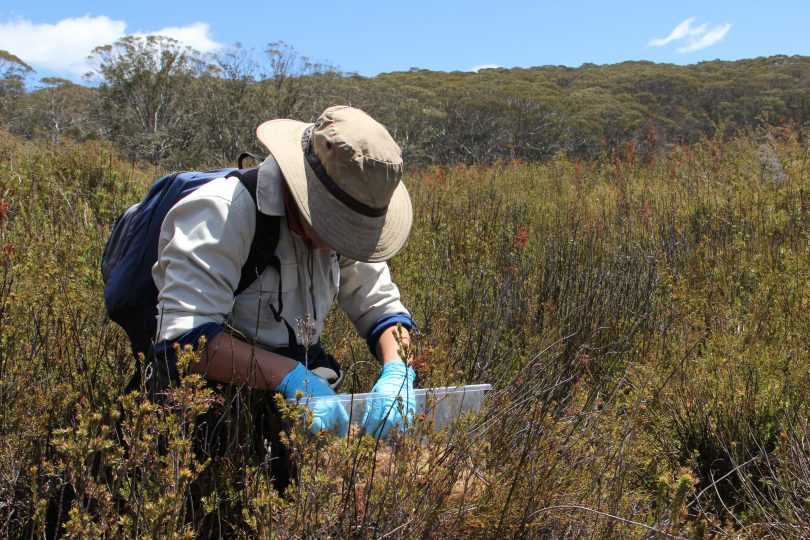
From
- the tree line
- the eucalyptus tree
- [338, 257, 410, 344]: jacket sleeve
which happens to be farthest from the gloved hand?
the eucalyptus tree

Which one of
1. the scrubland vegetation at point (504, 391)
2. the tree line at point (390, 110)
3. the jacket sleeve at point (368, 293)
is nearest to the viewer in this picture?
the scrubland vegetation at point (504, 391)

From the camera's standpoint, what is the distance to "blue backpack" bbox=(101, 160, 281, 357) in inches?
71.2

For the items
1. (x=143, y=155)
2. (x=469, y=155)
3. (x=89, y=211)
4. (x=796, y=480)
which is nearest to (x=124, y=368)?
(x=796, y=480)

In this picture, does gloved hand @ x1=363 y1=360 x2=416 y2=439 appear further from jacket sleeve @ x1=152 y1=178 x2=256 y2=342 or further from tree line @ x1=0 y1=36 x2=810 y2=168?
tree line @ x1=0 y1=36 x2=810 y2=168

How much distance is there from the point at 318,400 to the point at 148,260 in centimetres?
68

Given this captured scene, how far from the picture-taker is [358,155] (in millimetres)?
1741

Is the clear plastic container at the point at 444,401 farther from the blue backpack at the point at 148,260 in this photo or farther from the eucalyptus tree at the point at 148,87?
the eucalyptus tree at the point at 148,87

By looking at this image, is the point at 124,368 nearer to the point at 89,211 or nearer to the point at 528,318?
the point at 528,318

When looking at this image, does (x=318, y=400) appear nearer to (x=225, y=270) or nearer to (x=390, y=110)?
(x=225, y=270)

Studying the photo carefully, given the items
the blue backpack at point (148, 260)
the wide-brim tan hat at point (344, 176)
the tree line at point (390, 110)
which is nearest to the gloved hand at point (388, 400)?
the wide-brim tan hat at point (344, 176)

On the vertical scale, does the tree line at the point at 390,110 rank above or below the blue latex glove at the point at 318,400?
above

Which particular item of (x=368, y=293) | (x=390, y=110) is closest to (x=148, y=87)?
(x=390, y=110)

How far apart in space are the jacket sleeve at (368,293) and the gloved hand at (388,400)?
221mm

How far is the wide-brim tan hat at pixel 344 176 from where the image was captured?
5.77 ft
